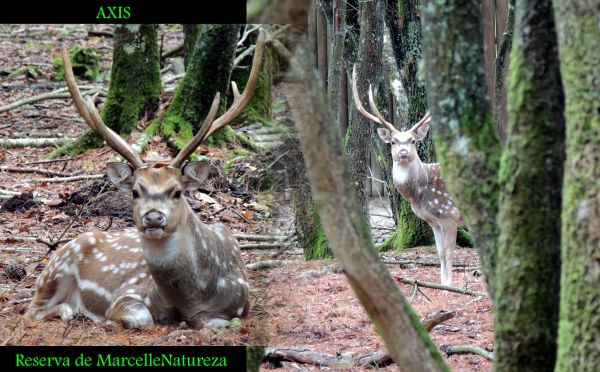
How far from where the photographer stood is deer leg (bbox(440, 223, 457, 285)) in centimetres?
722

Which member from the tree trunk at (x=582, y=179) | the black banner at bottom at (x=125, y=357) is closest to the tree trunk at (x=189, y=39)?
the black banner at bottom at (x=125, y=357)

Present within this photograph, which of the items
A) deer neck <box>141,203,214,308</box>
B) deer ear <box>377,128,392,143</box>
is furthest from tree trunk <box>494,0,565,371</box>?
deer ear <box>377,128,392,143</box>

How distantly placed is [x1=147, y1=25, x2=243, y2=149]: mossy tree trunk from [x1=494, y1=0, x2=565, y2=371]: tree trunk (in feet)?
9.10

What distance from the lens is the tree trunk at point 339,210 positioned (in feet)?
8.89

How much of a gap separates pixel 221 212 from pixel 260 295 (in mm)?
956

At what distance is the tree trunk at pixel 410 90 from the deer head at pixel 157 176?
4.77 metres

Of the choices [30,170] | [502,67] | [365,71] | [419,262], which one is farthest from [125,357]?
[502,67]

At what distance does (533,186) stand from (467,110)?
0.32 metres

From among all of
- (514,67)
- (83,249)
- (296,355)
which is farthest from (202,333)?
(514,67)

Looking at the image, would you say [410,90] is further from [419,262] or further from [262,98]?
[262,98]

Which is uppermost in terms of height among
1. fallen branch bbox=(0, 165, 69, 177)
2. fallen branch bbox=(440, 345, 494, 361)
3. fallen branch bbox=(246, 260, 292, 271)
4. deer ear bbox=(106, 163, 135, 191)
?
deer ear bbox=(106, 163, 135, 191)

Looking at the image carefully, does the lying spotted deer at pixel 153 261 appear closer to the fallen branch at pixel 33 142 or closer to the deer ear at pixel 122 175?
the deer ear at pixel 122 175

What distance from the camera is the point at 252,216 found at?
5.50 m

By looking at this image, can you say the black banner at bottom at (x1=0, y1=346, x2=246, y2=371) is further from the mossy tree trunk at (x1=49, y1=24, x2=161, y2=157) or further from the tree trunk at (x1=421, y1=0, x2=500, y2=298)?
the mossy tree trunk at (x1=49, y1=24, x2=161, y2=157)
